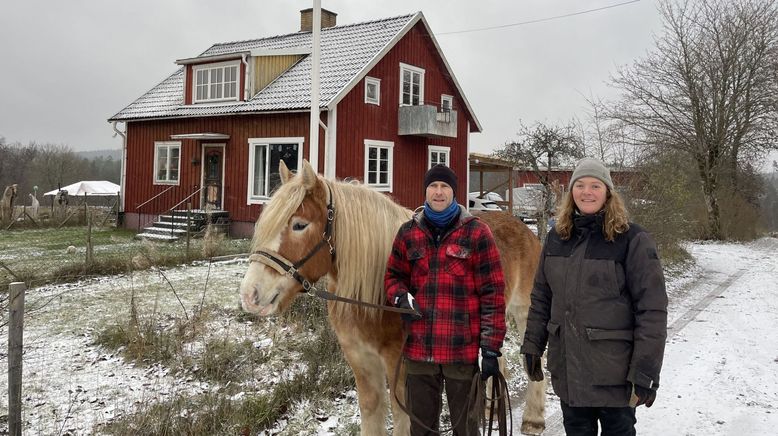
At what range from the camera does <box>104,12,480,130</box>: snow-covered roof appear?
16.2 metres

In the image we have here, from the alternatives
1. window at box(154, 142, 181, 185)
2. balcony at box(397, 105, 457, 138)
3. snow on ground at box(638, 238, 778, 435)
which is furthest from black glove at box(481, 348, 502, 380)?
window at box(154, 142, 181, 185)

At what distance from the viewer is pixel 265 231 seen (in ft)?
9.14

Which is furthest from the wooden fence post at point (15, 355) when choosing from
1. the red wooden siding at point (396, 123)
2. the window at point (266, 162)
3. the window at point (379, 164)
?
the window at point (379, 164)

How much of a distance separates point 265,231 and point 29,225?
66.8 feet

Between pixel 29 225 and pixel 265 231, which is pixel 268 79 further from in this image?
pixel 265 231

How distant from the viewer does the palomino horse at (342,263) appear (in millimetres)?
2734

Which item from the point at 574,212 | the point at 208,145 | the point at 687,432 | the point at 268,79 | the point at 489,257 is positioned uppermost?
the point at 268,79

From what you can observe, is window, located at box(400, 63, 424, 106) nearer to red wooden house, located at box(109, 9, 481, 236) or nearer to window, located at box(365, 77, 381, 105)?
red wooden house, located at box(109, 9, 481, 236)

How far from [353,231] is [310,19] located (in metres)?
21.2

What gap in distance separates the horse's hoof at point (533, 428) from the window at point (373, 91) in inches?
561

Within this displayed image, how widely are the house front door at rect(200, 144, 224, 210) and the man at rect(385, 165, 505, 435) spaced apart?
16.0 metres

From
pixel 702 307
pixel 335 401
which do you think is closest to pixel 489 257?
pixel 335 401

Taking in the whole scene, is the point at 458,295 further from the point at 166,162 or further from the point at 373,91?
the point at 166,162

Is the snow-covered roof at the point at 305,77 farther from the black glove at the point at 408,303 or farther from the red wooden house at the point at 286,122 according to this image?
the black glove at the point at 408,303
